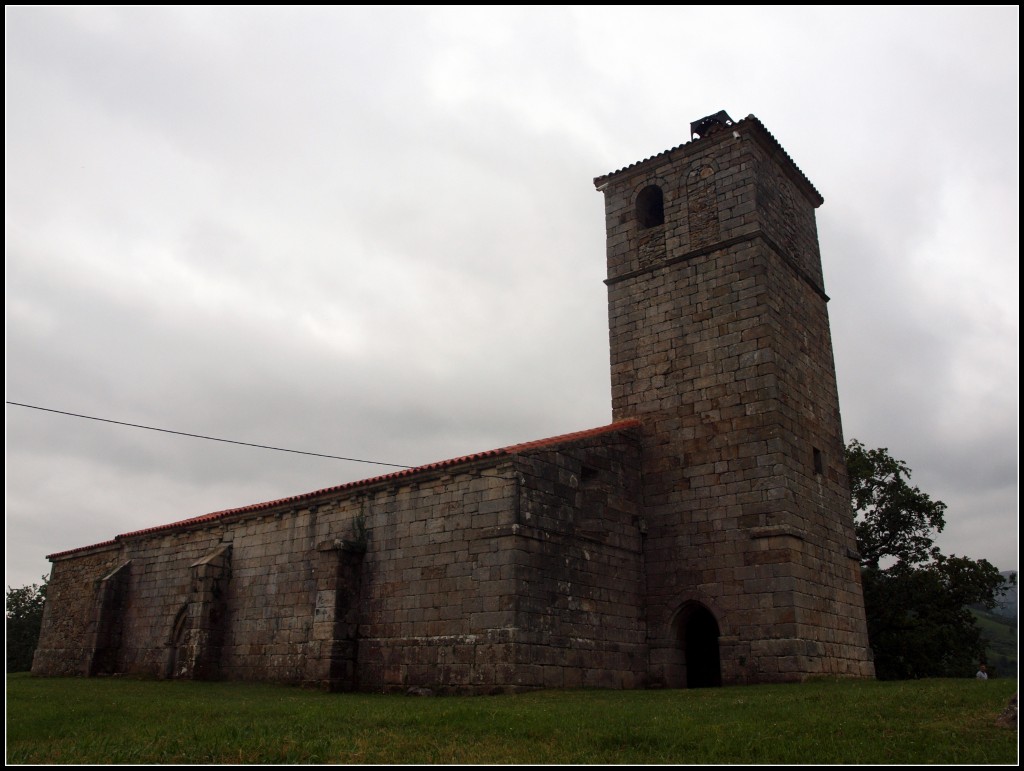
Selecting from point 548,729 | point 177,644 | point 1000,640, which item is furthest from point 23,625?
point 1000,640

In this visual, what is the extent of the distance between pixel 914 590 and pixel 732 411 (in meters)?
13.6

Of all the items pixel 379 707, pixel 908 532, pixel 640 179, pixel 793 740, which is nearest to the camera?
pixel 793 740

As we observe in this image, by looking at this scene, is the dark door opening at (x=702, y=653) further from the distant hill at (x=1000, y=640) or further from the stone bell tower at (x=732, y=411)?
the distant hill at (x=1000, y=640)

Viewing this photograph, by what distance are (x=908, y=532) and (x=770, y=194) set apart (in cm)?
1464

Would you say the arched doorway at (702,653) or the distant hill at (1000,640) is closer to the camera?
the arched doorway at (702,653)

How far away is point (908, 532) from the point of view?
93.9ft

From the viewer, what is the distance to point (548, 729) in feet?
32.1

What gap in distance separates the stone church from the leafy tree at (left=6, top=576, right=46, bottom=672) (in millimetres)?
28454

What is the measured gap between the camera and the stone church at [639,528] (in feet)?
53.4

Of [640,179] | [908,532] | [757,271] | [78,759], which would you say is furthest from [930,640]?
[78,759]

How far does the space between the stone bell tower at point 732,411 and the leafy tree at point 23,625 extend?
38.8m

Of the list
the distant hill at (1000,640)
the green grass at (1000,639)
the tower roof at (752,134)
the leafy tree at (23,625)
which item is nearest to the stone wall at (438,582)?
the tower roof at (752,134)

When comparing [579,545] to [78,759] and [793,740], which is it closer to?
[793,740]

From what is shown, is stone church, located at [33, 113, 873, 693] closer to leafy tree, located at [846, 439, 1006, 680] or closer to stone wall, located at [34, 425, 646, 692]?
stone wall, located at [34, 425, 646, 692]
